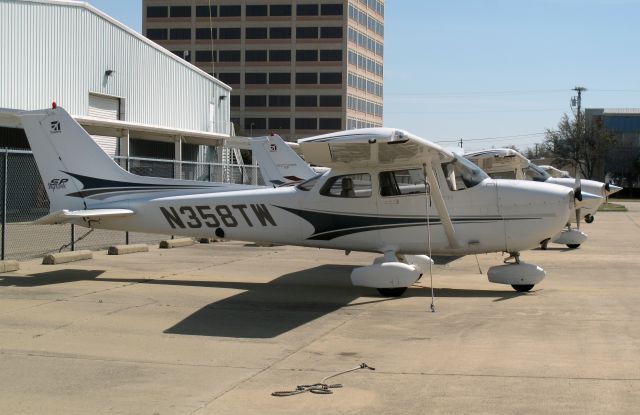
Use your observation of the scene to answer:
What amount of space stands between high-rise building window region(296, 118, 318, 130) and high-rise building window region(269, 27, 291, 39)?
36.6 ft

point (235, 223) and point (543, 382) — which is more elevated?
point (235, 223)

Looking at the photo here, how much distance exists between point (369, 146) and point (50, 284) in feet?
17.2

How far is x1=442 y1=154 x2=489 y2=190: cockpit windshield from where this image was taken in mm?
11195

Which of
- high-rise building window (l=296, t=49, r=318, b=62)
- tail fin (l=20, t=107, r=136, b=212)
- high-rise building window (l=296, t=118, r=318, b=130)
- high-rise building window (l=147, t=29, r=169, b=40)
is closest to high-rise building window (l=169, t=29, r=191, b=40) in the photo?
high-rise building window (l=147, t=29, r=169, b=40)

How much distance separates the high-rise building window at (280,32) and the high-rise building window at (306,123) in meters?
11.1

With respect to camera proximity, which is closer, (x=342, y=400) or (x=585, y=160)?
(x=342, y=400)

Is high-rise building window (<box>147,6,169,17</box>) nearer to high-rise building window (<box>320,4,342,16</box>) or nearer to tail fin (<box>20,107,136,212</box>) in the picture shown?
high-rise building window (<box>320,4,342,16</box>)

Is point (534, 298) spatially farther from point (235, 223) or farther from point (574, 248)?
point (574, 248)

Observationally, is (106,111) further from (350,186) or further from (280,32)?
(280,32)

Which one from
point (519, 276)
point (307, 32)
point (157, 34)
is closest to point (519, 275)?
point (519, 276)

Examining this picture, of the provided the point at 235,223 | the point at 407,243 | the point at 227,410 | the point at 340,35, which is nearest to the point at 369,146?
the point at 407,243

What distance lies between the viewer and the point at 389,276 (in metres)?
10.5

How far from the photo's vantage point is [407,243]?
11.3m

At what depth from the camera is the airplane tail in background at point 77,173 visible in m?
12.4
